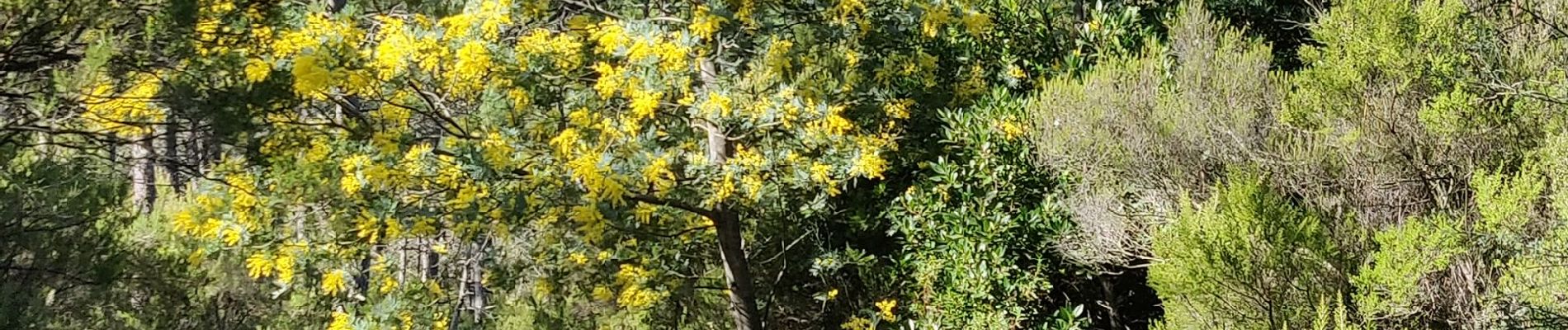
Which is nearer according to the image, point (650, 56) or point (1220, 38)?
point (650, 56)

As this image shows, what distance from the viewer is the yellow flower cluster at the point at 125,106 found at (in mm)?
3996

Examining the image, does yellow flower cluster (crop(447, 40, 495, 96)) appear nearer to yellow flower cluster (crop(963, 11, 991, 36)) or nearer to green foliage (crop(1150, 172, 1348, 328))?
yellow flower cluster (crop(963, 11, 991, 36))

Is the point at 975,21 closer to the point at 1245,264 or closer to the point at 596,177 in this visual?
the point at 1245,264

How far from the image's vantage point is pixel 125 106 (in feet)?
13.2

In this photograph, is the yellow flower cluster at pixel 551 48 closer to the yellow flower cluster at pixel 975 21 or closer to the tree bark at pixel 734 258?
the tree bark at pixel 734 258

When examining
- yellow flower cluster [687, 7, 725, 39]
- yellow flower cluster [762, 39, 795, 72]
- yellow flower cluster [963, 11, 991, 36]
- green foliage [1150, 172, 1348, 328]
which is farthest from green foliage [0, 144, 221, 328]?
green foliage [1150, 172, 1348, 328]

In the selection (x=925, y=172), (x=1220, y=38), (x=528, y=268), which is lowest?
(x=528, y=268)

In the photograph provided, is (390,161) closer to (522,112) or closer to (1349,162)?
(522,112)

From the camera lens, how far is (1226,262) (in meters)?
3.58

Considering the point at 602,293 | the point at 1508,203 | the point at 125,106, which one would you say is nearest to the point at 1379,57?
the point at 1508,203

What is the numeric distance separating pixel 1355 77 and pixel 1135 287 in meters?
2.29

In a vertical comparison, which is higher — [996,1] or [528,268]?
[996,1]

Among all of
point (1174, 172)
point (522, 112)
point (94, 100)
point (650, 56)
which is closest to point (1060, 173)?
point (1174, 172)

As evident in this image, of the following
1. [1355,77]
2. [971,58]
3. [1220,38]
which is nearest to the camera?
[1355,77]
